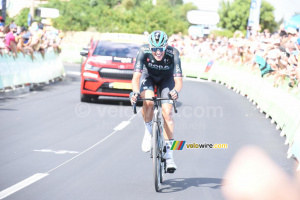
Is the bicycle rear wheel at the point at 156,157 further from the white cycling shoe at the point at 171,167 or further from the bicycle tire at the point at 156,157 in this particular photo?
the white cycling shoe at the point at 171,167

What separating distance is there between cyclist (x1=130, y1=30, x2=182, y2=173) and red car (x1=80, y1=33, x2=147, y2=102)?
9.43m

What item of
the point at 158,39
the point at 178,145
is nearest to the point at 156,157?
the point at 178,145

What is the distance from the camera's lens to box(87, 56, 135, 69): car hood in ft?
61.7

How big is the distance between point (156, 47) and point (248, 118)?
9644 mm

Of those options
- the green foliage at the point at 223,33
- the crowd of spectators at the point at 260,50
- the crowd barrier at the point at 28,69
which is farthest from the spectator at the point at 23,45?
the green foliage at the point at 223,33

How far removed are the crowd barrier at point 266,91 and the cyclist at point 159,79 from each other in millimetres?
3265

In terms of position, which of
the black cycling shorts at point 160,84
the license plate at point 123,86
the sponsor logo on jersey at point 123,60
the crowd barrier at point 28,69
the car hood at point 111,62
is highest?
the black cycling shorts at point 160,84

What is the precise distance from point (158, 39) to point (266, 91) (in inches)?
476

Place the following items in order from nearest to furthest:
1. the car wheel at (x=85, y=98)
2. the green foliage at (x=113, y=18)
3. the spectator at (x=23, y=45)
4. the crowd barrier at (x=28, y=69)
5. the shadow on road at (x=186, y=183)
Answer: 1. the shadow on road at (x=186, y=183)
2. the car wheel at (x=85, y=98)
3. the crowd barrier at (x=28, y=69)
4. the spectator at (x=23, y=45)
5. the green foliage at (x=113, y=18)

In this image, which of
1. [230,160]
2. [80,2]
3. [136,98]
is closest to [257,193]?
[136,98]

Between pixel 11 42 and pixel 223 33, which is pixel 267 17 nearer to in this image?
pixel 223 33

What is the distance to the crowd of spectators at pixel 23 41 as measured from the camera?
21558mm

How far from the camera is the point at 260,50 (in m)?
23.2

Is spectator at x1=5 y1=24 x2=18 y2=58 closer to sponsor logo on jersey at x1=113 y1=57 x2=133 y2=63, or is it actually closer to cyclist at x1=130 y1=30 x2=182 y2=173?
sponsor logo on jersey at x1=113 y1=57 x2=133 y2=63
